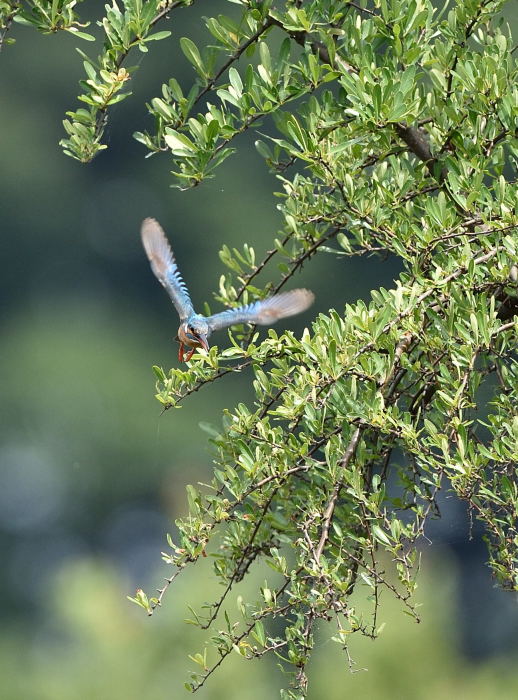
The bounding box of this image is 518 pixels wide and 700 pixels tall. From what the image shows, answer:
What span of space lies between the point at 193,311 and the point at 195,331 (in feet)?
0.14

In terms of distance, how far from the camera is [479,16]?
117cm

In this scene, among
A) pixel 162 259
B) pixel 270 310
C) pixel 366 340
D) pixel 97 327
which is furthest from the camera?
pixel 97 327

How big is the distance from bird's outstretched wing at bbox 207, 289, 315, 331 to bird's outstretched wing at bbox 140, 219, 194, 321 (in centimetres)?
9

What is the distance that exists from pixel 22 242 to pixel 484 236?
5.93 meters

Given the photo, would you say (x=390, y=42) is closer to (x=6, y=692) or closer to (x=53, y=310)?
(x=6, y=692)

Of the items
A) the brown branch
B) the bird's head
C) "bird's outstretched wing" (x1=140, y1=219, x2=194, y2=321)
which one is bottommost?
the brown branch

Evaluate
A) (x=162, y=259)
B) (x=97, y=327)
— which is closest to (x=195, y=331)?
(x=162, y=259)

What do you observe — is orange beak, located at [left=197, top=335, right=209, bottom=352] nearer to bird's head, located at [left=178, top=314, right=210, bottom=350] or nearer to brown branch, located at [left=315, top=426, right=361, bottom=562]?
bird's head, located at [left=178, top=314, right=210, bottom=350]

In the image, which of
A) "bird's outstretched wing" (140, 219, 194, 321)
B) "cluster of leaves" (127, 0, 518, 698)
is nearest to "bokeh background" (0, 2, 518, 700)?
"bird's outstretched wing" (140, 219, 194, 321)

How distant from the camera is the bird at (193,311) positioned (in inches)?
46.5

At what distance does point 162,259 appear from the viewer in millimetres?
1309

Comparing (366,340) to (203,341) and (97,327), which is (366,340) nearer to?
(203,341)

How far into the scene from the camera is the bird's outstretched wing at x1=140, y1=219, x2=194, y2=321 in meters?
1.29

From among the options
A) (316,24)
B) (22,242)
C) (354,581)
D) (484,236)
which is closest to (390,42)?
(316,24)
